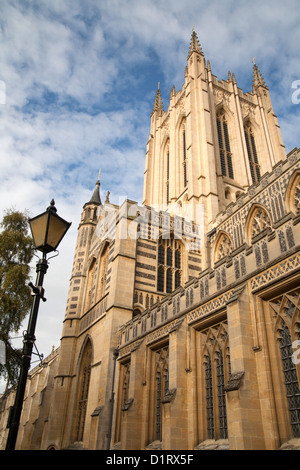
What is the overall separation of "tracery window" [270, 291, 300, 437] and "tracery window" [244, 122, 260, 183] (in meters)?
27.5

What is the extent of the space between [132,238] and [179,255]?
3.82 meters

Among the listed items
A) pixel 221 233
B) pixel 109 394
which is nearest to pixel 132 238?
pixel 221 233

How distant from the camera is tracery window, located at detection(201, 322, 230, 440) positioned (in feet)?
33.9

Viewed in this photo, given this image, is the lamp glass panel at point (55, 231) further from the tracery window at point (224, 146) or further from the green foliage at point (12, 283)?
the tracery window at point (224, 146)

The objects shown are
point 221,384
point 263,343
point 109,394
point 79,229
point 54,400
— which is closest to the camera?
point 263,343

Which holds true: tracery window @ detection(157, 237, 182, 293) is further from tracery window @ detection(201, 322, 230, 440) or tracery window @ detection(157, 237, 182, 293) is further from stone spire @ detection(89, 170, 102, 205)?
stone spire @ detection(89, 170, 102, 205)

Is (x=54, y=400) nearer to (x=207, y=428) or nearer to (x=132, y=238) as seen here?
(x=132, y=238)

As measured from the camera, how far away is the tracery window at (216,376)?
10336 millimetres

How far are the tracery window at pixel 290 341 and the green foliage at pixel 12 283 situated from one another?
10943 millimetres

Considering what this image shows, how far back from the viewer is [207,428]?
421 inches

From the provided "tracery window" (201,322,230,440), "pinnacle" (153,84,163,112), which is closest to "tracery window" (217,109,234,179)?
"pinnacle" (153,84,163,112)

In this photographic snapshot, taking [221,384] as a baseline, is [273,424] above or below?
below

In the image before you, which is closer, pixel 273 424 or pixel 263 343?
pixel 273 424

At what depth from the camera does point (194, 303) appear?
12242 mm
